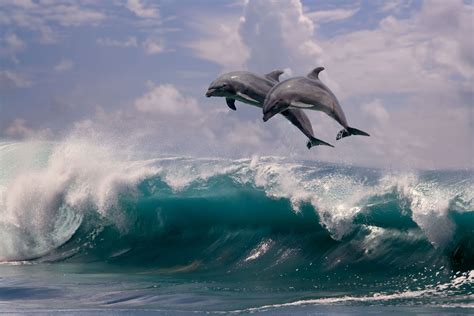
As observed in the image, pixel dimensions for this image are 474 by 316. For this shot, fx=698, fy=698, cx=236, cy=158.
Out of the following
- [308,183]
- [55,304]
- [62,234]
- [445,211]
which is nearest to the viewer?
[55,304]

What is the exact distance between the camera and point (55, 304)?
41.7 feet

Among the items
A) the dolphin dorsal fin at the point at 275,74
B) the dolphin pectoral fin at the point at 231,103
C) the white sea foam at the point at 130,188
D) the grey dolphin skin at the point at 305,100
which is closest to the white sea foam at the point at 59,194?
the white sea foam at the point at 130,188

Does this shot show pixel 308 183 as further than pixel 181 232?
No

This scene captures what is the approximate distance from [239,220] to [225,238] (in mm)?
821

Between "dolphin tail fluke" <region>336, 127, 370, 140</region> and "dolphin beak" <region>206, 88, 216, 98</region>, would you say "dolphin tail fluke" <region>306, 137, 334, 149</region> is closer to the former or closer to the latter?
"dolphin tail fluke" <region>336, 127, 370, 140</region>

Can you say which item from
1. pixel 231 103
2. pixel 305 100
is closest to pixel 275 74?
pixel 231 103

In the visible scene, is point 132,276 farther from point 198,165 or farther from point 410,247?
point 198,165

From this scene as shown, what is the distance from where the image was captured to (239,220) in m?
20.4

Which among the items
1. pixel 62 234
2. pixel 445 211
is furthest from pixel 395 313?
pixel 62 234

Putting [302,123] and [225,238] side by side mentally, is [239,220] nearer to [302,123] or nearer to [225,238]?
[225,238]

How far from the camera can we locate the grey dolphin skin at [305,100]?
18.4 feet

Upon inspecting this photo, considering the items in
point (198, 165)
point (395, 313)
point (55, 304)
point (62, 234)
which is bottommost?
point (395, 313)

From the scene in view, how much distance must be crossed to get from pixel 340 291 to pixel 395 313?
2.82m

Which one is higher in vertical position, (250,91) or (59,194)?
(59,194)
